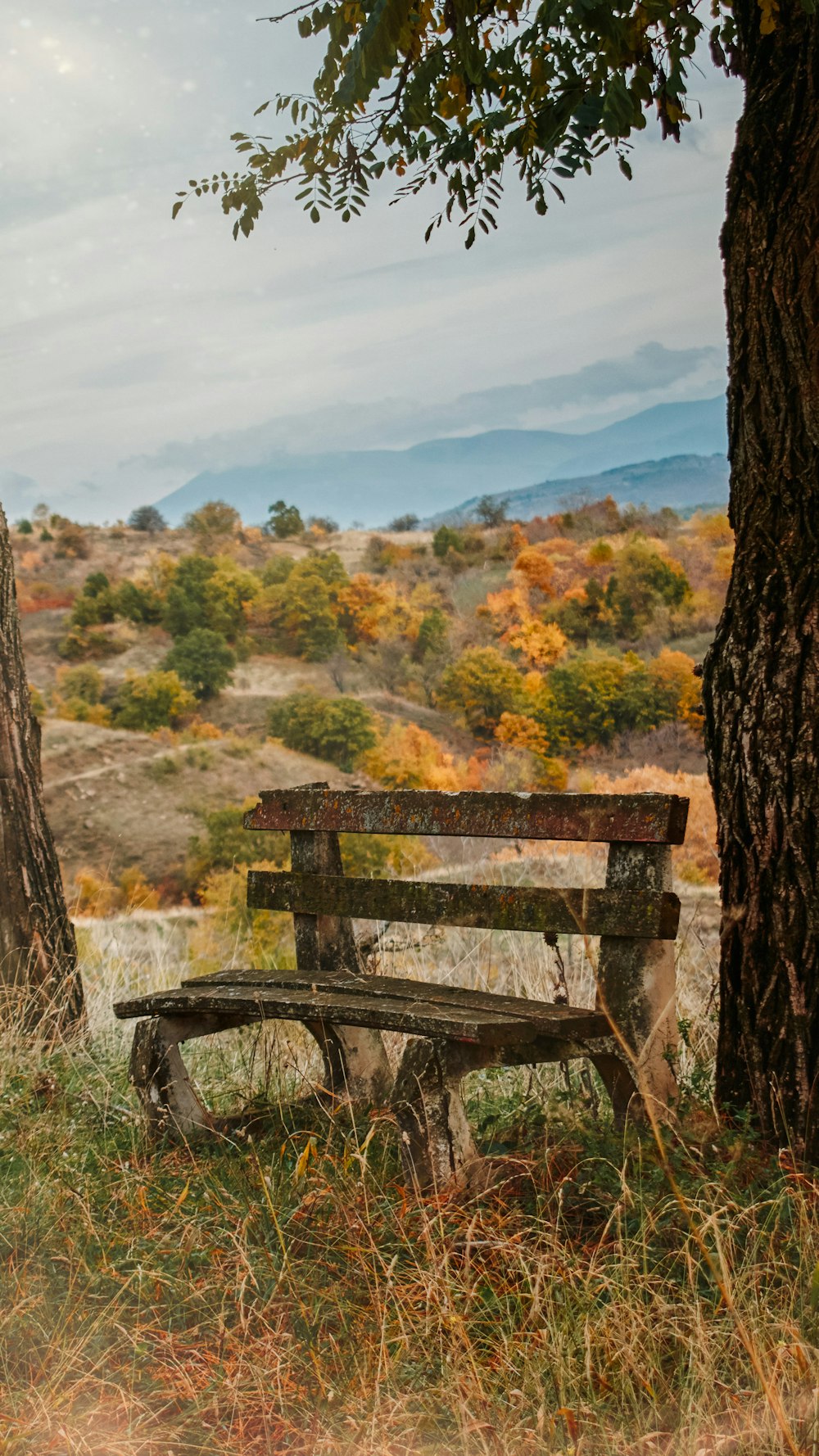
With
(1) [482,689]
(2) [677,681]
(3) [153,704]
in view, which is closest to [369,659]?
(1) [482,689]

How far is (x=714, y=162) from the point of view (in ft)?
113

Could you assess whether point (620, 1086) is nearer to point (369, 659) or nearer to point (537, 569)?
point (369, 659)

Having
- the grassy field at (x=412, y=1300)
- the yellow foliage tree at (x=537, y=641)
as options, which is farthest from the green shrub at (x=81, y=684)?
the grassy field at (x=412, y=1300)

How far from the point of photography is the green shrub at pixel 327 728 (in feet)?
99.4

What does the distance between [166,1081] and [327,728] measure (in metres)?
26.9

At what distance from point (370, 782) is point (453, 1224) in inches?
1063

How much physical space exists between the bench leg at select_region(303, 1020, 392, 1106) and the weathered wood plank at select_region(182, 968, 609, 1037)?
0.51ft

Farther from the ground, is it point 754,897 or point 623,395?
point 623,395

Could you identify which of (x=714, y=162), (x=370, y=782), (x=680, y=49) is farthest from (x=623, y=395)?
(x=680, y=49)

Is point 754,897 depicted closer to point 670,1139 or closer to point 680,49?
point 670,1139

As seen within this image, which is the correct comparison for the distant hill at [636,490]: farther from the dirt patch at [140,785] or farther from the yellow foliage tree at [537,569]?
the dirt patch at [140,785]

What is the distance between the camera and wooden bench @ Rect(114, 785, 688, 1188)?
9.66 feet

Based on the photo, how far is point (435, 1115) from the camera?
9.57ft

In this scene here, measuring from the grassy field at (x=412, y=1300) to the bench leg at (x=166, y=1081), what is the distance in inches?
8.1
